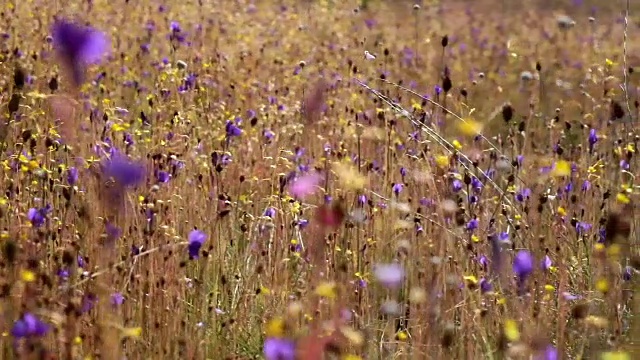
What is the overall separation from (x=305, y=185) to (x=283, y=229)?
239 millimetres

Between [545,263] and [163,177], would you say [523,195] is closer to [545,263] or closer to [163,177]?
[545,263]

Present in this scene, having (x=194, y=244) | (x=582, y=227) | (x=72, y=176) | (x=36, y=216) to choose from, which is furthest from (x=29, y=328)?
(x=582, y=227)

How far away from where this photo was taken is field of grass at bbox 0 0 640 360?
1.89 metres

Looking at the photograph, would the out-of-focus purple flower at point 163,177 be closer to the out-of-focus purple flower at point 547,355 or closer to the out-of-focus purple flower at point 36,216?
the out-of-focus purple flower at point 36,216

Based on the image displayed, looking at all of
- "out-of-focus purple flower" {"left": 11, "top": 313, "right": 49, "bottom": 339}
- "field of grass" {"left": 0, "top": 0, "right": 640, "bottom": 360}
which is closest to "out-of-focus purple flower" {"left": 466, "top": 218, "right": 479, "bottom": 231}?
"field of grass" {"left": 0, "top": 0, "right": 640, "bottom": 360}

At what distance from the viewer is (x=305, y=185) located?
2.84 metres

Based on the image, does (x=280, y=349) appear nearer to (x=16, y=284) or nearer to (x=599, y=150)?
(x=16, y=284)

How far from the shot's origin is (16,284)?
1.91 metres

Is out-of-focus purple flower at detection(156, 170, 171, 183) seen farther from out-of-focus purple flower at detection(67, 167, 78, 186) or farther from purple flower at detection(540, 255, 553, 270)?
purple flower at detection(540, 255, 553, 270)

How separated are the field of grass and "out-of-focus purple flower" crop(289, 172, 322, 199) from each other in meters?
0.02

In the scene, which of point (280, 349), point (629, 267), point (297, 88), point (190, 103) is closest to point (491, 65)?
point (297, 88)

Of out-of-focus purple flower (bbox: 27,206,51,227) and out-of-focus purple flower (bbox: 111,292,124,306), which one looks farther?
out-of-focus purple flower (bbox: 27,206,51,227)

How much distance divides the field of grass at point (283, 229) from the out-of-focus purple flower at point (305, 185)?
0.05ft

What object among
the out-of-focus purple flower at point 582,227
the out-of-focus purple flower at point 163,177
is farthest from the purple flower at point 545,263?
the out-of-focus purple flower at point 163,177
